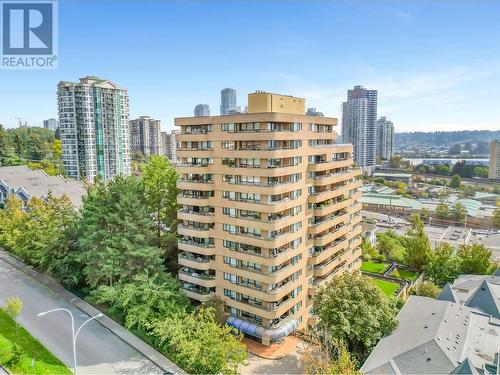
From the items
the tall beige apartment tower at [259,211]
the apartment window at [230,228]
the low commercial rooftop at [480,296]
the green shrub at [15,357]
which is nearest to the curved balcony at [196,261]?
the tall beige apartment tower at [259,211]

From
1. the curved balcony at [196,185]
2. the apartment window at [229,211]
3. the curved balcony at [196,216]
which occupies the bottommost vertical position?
the curved balcony at [196,216]

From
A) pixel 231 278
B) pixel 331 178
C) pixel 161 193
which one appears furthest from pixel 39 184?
pixel 331 178

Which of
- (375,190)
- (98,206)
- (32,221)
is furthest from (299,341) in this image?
(375,190)

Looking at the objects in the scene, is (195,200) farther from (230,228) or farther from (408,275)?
(408,275)

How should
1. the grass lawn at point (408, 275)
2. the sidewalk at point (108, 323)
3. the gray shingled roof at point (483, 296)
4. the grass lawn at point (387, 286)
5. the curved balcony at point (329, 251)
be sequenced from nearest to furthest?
the sidewalk at point (108, 323), the gray shingled roof at point (483, 296), the curved balcony at point (329, 251), the grass lawn at point (387, 286), the grass lawn at point (408, 275)

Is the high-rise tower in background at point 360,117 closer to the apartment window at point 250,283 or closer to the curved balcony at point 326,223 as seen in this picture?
the curved balcony at point 326,223

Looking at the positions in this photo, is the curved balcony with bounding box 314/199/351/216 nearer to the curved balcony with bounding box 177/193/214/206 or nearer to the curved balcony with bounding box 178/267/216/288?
the curved balcony with bounding box 177/193/214/206

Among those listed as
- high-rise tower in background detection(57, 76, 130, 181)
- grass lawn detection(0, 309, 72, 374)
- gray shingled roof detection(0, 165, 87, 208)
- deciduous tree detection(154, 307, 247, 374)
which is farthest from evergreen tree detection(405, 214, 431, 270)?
high-rise tower in background detection(57, 76, 130, 181)
